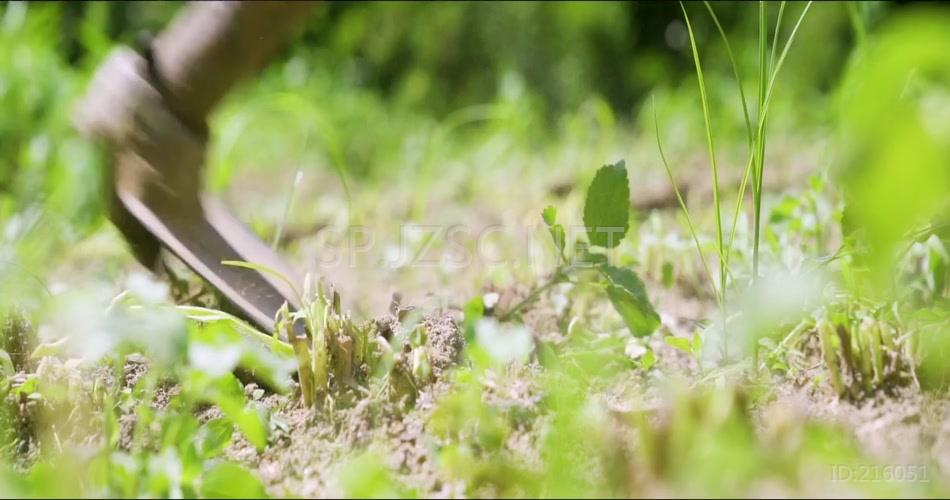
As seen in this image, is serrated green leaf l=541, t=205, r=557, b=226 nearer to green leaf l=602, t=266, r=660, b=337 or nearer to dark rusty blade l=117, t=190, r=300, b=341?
green leaf l=602, t=266, r=660, b=337

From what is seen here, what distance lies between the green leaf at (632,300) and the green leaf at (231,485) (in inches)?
18.6

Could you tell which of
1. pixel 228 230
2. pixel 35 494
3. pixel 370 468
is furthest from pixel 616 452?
pixel 228 230

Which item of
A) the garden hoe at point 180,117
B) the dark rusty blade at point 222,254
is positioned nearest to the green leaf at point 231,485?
the dark rusty blade at point 222,254

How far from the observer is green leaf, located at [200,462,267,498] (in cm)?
68

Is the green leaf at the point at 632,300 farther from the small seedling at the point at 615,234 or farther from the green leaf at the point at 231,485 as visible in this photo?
the green leaf at the point at 231,485

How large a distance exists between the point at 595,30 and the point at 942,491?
137 inches

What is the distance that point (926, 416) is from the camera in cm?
80

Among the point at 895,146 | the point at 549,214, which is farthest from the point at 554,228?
the point at 895,146

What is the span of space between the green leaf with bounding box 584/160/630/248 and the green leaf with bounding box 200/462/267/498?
472mm

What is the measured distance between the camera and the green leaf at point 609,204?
0.97m

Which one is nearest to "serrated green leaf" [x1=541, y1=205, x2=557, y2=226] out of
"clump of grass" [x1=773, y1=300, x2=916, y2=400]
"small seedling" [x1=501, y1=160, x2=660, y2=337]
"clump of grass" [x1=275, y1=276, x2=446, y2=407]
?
"small seedling" [x1=501, y1=160, x2=660, y2=337]

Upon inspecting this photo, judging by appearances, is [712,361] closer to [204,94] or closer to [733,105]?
[204,94]

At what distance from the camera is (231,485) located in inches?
26.7

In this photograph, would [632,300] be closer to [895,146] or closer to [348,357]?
[348,357]
